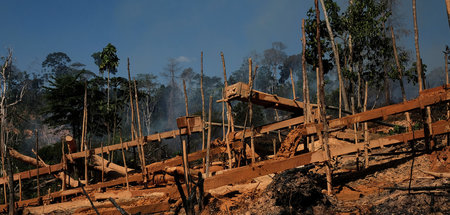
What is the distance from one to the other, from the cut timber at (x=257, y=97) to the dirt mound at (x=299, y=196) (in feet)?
10.6

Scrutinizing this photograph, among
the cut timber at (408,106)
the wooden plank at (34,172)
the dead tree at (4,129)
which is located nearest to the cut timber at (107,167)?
the wooden plank at (34,172)

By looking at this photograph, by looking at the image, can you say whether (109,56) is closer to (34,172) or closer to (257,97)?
(34,172)

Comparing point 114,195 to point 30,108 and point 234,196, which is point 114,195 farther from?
point 30,108

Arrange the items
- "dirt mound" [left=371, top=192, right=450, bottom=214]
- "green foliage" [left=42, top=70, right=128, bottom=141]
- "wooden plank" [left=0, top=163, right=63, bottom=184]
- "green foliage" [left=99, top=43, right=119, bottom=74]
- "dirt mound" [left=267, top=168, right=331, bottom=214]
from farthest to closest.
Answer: "green foliage" [left=99, top=43, right=119, bottom=74] < "green foliage" [left=42, top=70, right=128, bottom=141] < "wooden plank" [left=0, top=163, right=63, bottom=184] < "dirt mound" [left=267, top=168, right=331, bottom=214] < "dirt mound" [left=371, top=192, right=450, bottom=214]

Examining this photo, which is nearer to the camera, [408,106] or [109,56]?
[408,106]

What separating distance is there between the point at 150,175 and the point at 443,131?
8.65m

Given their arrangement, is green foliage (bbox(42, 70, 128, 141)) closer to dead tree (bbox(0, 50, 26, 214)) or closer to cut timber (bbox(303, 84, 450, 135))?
dead tree (bbox(0, 50, 26, 214))

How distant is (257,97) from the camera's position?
388 inches

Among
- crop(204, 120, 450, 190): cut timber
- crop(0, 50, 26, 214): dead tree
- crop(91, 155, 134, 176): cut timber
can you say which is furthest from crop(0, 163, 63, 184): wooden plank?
crop(204, 120, 450, 190): cut timber

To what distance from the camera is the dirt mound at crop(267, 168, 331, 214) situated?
6516 mm

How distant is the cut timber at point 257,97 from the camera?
9.45m

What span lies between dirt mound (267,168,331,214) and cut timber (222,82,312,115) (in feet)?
10.6

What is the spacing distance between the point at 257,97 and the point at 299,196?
12.7 ft

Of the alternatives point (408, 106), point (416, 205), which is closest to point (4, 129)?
point (408, 106)
